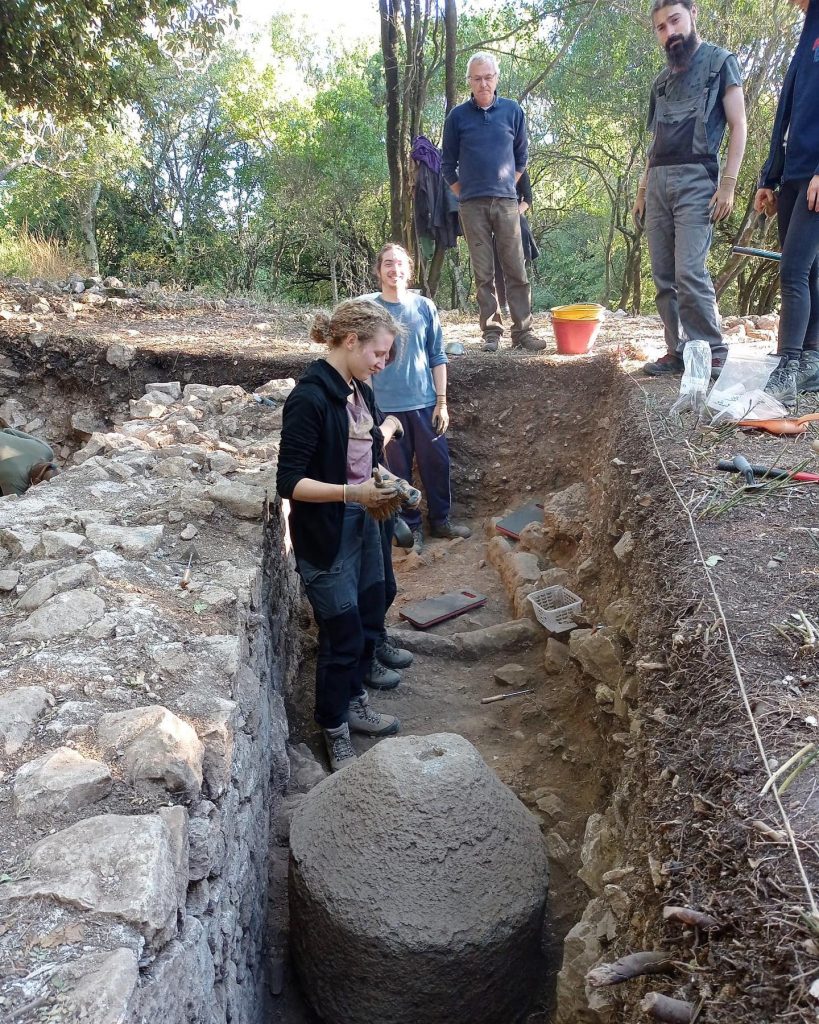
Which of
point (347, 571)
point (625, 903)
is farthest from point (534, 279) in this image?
point (625, 903)

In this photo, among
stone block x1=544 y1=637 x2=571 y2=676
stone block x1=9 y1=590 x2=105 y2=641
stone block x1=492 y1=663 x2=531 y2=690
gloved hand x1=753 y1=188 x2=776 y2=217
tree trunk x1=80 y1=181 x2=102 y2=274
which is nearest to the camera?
stone block x1=9 y1=590 x2=105 y2=641

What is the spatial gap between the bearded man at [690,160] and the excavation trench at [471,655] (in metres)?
0.83

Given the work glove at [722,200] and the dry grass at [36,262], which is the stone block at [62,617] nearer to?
the work glove at [722,200]

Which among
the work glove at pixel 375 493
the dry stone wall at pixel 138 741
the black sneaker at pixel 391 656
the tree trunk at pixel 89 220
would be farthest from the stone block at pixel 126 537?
the tree trunk at pixel 89 220

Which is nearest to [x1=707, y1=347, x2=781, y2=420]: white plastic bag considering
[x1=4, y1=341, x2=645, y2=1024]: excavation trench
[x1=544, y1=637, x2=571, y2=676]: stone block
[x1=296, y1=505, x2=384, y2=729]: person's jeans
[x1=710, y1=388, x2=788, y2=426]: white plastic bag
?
[x1=710, y1=388, x2=788, y2=426]: white plastic bag

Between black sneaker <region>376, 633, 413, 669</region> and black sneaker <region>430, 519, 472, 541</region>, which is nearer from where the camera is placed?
→ black sneaker <region>376, 633, 413, 669</region>

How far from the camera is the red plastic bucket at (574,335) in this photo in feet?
20.1

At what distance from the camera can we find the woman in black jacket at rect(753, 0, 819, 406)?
381cm

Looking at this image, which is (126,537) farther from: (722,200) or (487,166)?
(487,166)

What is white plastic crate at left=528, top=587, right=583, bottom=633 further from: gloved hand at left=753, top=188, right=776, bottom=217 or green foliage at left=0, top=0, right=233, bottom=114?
green foliage at left=0, top=0, right=233, bottom=114

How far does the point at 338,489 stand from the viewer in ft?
9.45

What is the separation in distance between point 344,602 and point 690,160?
337 centimetres

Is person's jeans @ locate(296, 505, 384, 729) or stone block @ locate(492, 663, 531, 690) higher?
person's jeans @ locate(296, 505, 384, 729)

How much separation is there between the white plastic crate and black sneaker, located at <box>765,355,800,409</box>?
1.55 m
